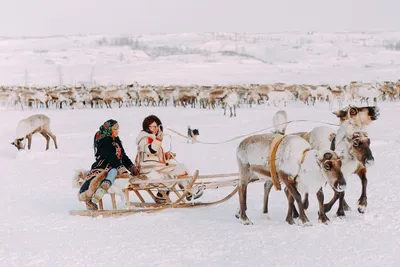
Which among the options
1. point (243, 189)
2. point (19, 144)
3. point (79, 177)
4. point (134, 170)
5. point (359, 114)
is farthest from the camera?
point (19, 144)

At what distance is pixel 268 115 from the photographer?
25188 millimetres

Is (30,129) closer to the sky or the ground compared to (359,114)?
closer to the ground

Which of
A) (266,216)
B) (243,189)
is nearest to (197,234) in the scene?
(243,189)

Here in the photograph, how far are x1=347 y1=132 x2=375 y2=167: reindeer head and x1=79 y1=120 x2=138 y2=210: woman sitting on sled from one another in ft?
9.77

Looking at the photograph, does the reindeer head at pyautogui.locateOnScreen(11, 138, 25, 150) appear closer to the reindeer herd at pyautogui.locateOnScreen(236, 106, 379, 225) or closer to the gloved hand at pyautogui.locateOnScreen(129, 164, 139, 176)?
the gloved hand at pyautogui.locateOnScreen(129, 164, 139, 176)

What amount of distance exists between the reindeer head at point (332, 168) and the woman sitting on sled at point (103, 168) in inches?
110

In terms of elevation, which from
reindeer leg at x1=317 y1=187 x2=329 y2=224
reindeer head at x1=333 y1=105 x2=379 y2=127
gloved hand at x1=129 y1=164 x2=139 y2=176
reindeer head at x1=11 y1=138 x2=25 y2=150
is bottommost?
reindeer head at x1=11 y1=138 x2=25 y2=150

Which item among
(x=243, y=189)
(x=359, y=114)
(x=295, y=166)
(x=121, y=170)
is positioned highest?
(x=359, y=114)

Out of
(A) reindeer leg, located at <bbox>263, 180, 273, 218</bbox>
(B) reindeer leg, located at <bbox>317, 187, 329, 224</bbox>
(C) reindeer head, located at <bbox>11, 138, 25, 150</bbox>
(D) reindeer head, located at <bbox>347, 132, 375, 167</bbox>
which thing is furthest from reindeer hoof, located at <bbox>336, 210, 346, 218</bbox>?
(C) reindeer head, located at <bbox>11, 138, 25, 150</bbox>

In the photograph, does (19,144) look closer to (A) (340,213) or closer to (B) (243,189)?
(B) (243,189)

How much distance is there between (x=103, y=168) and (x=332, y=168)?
3.11 meters

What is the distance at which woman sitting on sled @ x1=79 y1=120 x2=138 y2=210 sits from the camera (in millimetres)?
7309

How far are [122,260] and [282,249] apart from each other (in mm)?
1521

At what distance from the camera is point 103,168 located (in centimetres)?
744
